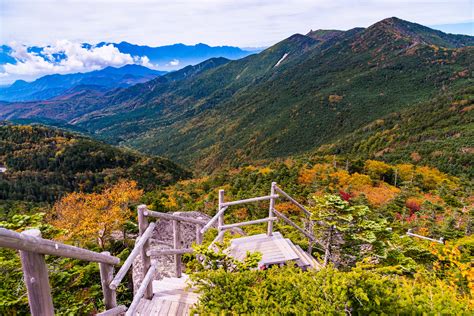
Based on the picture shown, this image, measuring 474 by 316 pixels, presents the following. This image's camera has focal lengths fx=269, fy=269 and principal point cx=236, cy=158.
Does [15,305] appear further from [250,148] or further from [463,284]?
[250,148]

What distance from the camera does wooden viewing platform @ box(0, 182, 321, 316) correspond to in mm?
2104

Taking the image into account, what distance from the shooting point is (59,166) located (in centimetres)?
8619

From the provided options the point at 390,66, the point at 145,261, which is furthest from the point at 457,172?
the point at 390,66

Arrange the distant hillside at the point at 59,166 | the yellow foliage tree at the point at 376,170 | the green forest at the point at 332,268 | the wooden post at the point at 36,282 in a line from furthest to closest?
the distant hillside at the point at 59,166 < the yellow foliage tree at the point at 376,170 < the green forest at the point at 332,268 < the wooden post at the point at 36,282

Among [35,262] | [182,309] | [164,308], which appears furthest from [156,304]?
[35,262]

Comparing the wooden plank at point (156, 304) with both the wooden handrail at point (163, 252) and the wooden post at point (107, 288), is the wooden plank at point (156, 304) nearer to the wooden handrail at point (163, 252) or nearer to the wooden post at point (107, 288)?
the wooden handrail at point (163, 252)

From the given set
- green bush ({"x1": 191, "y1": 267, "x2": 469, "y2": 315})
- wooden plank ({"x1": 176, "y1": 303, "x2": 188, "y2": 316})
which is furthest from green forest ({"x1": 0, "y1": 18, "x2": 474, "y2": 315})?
wooden plank ({"x1": 176, "y1": 303, "x2": 188, "y2": 316})

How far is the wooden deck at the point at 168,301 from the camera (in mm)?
4648

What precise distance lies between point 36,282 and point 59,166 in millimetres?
100580

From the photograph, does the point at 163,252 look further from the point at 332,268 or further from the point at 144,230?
the point at 332,268

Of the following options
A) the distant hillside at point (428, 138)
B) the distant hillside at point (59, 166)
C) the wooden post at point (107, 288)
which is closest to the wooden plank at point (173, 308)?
the wooden post at point (107, 288)

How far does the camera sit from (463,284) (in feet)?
20.1

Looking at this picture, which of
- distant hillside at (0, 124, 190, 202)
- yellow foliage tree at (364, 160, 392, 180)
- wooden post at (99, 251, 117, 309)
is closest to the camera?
wooden post at (99, 251, 117, 309)

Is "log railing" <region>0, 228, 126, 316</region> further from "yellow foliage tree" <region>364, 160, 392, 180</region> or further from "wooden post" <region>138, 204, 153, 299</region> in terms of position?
"yellow foliage tree" <region>364, 160, 392, 180</region>
